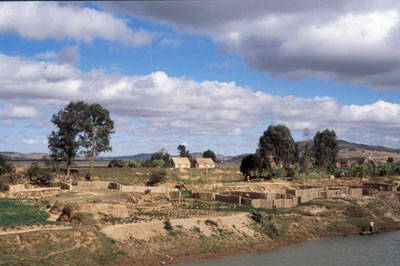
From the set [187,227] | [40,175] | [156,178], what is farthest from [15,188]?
[187,227]

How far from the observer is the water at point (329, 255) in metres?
31.3

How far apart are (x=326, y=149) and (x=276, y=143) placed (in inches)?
559

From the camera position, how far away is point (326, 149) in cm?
11069

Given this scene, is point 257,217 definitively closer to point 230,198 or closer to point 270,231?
point 270,231

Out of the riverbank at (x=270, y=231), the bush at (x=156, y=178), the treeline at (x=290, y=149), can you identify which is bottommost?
the riverbank at (x=270, y=231)

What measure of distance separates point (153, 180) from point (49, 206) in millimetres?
28775

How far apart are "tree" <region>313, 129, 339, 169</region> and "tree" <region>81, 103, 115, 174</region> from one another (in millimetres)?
59022

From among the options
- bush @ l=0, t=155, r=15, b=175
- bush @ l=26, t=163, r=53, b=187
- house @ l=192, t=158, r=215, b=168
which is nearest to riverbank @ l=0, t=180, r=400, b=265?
bush @ l=26, t=163, r=53, b=187

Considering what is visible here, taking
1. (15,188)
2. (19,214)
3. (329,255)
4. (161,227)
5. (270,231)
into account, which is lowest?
(329,255)

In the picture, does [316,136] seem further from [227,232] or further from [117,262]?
[117,262]

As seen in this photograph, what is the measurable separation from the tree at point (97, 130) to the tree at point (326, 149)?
59.0 m

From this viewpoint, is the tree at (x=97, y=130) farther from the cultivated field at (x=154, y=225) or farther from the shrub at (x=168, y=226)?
the shrub at (x=168, y=226)

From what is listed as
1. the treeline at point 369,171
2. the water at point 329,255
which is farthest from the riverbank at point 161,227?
the treeline at point 369,171

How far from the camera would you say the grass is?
31047mm
